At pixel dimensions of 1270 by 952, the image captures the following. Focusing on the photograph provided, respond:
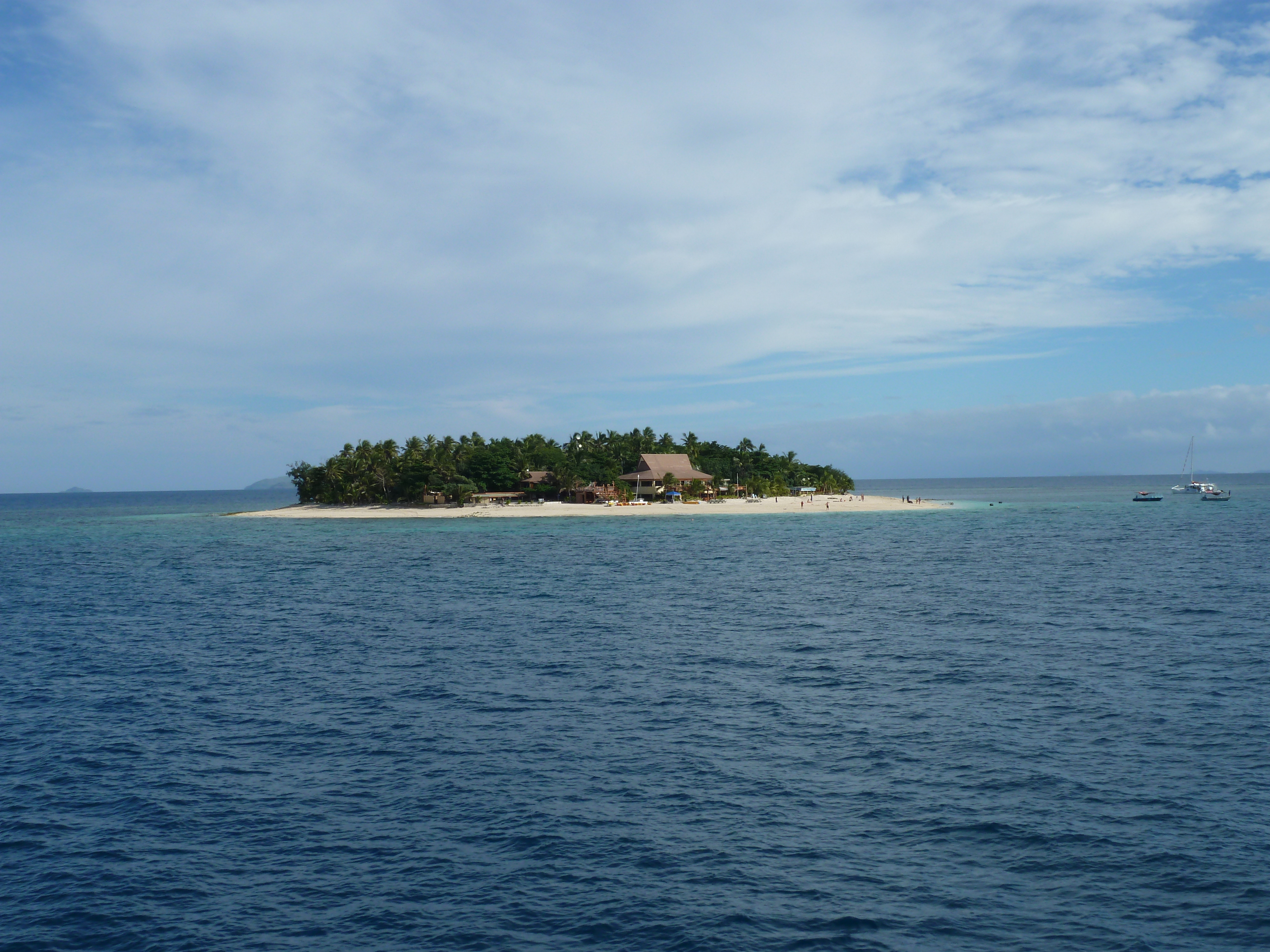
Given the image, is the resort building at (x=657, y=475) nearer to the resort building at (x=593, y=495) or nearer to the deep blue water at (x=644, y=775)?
the resort building at (x=593, y=495)

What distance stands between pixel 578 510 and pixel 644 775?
374 feet

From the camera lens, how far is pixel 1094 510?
132m

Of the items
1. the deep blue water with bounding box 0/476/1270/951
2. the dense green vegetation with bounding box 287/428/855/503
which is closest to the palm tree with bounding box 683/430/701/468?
the dense green vegetation with bounding box 287/428/855/503

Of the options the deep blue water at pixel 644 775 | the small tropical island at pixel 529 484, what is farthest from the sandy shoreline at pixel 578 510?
the deep blue water at pixel 644 775

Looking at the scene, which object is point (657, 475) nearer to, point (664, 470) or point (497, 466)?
point (664, 470)

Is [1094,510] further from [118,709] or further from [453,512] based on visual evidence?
[118,709]

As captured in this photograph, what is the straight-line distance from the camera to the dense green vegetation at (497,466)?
140 m

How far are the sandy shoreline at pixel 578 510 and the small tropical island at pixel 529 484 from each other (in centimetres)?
42

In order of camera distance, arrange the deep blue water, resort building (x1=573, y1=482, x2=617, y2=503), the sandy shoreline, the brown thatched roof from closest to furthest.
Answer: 1. the deep blue water
2. the sandy shoreline
3. resort building (x1=573, y1=482, x2=617, y2=503)
4. the brown thatched roof

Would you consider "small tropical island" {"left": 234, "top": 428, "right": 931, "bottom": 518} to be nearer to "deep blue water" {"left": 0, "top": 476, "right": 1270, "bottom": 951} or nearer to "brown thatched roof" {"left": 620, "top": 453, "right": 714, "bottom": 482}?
"brown thatched roof" {"left": 620, "top": 453, "right": 714, "bottom": 482}

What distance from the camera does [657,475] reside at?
489 feet

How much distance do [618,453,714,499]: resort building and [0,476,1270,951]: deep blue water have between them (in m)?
105

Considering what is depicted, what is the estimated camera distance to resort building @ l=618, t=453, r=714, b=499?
149m

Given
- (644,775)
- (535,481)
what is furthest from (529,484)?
(644,775)
